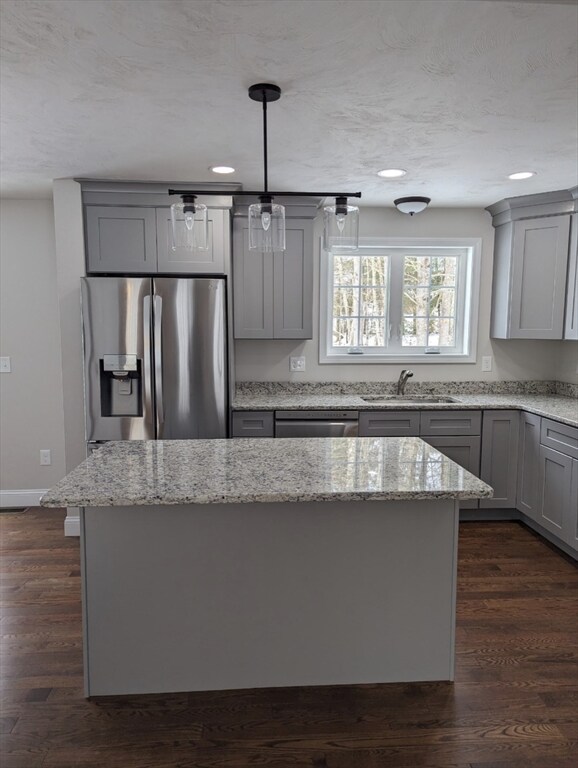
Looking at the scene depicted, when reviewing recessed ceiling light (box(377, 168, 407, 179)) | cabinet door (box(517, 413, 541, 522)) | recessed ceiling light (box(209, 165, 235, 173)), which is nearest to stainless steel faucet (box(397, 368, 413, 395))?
cabinet door (box(517, 413, 541, 522))

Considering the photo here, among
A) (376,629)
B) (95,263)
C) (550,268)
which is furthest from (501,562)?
(95,263)

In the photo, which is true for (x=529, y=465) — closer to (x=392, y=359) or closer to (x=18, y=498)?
(x=392, y=359)

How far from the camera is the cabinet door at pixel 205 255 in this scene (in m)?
3.48

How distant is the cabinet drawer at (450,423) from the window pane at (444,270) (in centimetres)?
123

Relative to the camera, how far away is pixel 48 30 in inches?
64.9

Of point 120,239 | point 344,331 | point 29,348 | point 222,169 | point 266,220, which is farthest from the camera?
point 344,331

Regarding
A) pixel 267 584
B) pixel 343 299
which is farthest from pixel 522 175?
pixel 267 584

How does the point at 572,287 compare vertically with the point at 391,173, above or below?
below

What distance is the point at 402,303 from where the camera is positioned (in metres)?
4.38

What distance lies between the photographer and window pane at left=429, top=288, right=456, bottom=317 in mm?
4395

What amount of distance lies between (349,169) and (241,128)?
0.88 metres

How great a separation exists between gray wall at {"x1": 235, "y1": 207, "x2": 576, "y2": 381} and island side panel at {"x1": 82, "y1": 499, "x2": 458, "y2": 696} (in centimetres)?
235

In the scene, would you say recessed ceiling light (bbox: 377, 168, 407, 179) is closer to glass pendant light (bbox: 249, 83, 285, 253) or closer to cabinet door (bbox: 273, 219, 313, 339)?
cabinet door (bbox: 273, 219, 313, 339)

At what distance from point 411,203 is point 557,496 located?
2.22 metres
